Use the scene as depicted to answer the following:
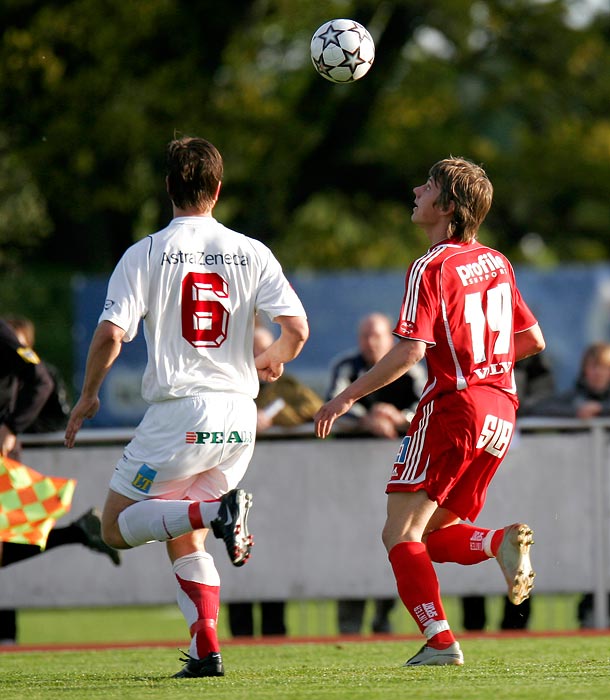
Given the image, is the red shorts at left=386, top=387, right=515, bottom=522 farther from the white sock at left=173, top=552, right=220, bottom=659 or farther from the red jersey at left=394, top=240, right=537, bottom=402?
the white sock at left=173, top=552, right=220, bottom=659

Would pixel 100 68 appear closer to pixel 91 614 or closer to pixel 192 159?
pixel 91 614

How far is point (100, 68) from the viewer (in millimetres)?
20172

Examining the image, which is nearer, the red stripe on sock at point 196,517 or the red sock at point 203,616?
the red stripe on sock at point 196,517

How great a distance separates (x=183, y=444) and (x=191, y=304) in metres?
0.60

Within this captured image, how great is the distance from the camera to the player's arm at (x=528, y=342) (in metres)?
6.68

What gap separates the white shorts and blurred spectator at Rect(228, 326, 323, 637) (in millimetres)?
3731

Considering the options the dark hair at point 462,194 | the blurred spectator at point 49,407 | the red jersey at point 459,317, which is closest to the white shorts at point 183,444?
the red jersey at point 459,317

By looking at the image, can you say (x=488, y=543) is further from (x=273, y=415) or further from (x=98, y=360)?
(x=273, y=415)

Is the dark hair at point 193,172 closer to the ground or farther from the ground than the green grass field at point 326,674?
farther from the ground

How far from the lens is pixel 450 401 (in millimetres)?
6191

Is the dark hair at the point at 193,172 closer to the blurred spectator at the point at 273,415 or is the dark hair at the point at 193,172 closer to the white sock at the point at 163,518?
the white sock at the point at 163,518

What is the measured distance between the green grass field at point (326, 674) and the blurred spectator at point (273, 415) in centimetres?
159

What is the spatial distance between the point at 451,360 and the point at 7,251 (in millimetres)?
16468

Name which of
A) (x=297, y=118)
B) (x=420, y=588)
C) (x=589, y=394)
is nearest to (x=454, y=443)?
(x=420, y=588)
